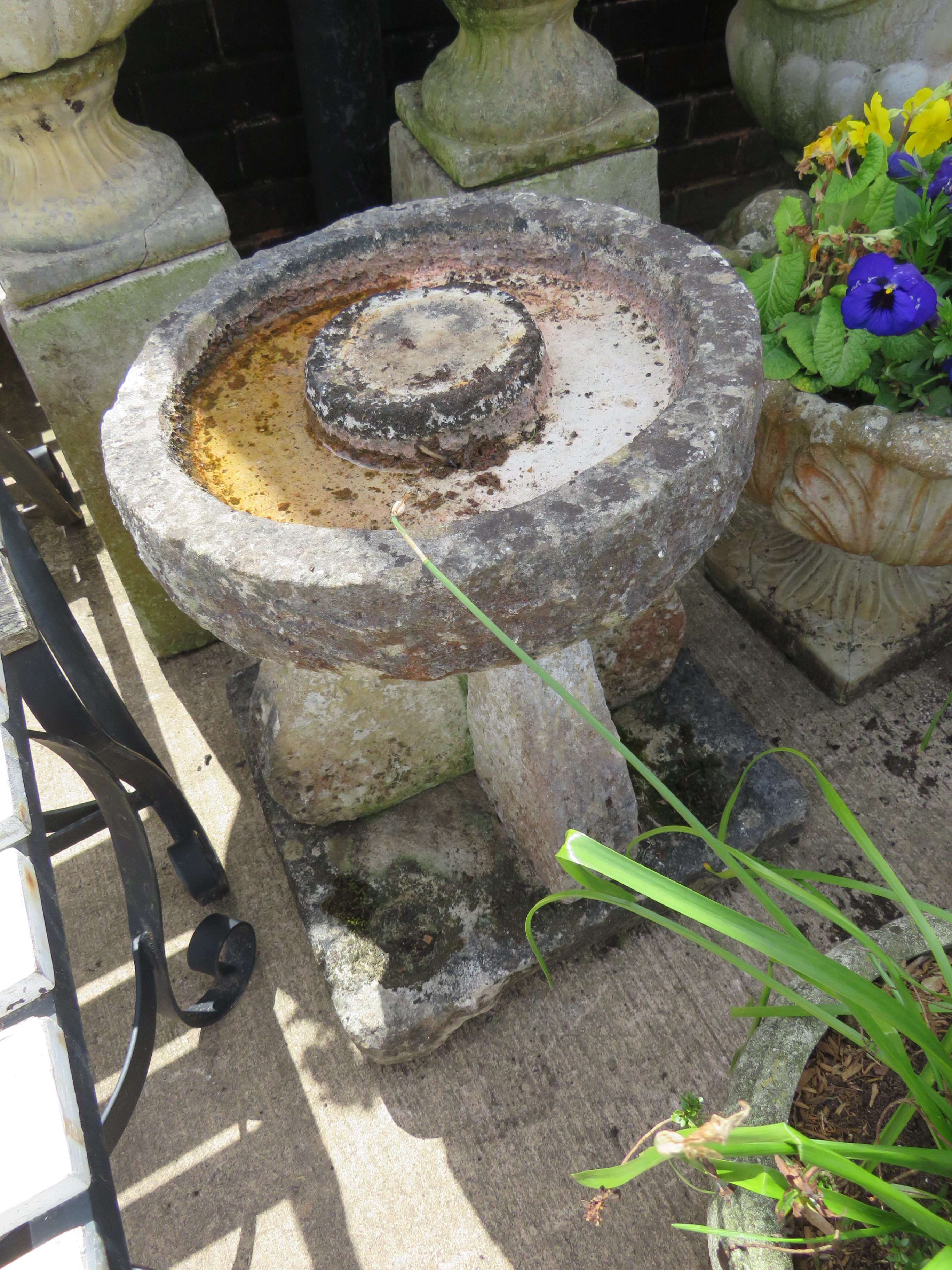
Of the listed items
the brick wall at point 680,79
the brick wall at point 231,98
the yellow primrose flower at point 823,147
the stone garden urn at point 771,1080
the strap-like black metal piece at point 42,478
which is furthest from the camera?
the brick wall at point 680,79

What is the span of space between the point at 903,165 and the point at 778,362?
45cm

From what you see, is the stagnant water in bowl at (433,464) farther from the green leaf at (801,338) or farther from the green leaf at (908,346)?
the green leaf at (908,346)

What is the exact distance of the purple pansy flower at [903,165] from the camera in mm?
1655

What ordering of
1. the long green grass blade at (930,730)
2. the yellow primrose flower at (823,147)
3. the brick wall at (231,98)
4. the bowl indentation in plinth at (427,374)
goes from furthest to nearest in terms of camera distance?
the brick wall at (231,98) → the long green grass blade at (930,730) → the yellow primrose flower at (823,147) → the bowl indentation in plinth at (427,374)

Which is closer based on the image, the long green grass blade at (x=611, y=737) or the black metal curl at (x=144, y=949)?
the long green grass blade at (x=611, y=737)

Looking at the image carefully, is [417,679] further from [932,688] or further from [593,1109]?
[932,688]

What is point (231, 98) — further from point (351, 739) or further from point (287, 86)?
point (351, 739)

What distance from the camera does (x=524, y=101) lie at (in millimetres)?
1964

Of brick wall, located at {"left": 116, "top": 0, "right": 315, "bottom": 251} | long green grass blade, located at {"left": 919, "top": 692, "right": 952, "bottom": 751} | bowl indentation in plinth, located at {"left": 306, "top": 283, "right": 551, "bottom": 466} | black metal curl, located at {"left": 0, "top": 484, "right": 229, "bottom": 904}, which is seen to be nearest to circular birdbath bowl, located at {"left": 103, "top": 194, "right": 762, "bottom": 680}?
bowl indentation in plinth, located at {"left": 306, "top": 283, "right": 551, "bottom": 466}

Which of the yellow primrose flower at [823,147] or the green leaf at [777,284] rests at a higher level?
the yellow primrose flower at [823,147]

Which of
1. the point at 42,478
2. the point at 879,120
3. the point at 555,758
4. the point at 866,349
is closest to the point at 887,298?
the point at 866,349

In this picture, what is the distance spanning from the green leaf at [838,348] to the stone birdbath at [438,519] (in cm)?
40

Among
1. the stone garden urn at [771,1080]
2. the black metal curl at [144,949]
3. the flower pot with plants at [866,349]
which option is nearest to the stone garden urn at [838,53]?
the flower pot with plants at [866,349]

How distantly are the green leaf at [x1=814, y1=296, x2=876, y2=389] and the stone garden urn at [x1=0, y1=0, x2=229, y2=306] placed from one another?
46.3 inches
